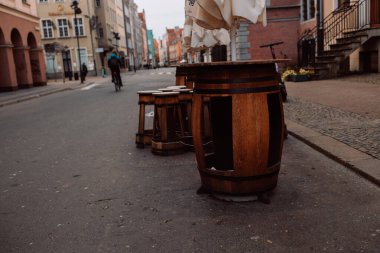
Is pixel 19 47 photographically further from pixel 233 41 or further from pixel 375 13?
pixel 233 41

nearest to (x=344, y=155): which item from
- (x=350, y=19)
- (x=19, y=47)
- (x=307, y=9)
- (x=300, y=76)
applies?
(x=300, y=76)

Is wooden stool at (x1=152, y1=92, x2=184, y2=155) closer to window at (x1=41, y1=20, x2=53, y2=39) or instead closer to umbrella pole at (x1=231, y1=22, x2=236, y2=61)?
umbrella pole at (x1=231, y1=22, x2=236, y2=61)

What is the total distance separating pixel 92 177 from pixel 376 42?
1544 cm

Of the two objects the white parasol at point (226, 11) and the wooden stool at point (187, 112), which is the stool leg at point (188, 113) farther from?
the white parasol at point (226, 11)

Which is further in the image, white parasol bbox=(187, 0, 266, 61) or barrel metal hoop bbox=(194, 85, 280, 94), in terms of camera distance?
white parasol bbox=(187, 0, 266, 61)

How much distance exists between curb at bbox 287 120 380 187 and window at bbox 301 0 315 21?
1891cm

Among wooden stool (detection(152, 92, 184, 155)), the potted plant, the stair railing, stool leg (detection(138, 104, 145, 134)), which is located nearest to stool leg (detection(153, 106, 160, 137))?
wooden stool (detection(152, 92, 184, 155))

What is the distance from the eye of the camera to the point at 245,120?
333 centimetres

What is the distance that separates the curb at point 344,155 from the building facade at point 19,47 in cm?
2232

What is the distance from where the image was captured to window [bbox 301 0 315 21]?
23.4m

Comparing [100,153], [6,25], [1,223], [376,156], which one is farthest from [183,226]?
[6,25]

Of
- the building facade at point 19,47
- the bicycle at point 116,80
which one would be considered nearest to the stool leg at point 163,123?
the bicycle at point 116,80

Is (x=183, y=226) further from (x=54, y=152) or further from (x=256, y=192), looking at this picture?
(x=54, y=152)

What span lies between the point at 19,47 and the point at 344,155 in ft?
87.3
